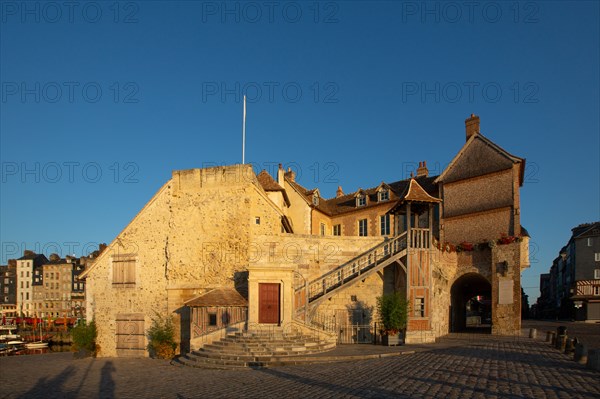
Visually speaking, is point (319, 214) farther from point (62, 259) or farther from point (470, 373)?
point (62, 259)

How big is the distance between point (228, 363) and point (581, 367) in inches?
464

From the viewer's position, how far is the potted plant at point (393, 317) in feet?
73.7

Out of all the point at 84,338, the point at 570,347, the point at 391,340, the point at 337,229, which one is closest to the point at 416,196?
the point at 391,340

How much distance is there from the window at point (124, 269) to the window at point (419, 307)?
49.3 ft

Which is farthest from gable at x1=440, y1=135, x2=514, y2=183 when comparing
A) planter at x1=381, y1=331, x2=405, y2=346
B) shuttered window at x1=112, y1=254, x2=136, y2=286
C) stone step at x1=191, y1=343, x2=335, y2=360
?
shuttered window at x1=112, y1=254, x2=136, y2=286

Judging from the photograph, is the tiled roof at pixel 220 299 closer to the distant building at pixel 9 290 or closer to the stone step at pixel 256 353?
the stone step at pixel 256 353

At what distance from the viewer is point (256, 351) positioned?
19.1 m

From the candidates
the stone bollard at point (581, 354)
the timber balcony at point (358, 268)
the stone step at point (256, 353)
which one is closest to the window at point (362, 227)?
the timber balcony at point (358, 268)

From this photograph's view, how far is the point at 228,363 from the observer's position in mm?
18328

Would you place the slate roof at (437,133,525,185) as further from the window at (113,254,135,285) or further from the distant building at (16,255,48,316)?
the distant building at (16,255,48,316)

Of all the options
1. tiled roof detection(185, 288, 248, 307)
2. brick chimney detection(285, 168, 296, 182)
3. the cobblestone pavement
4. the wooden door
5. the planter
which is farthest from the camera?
brick chimney detection(285, 168, 296, 182)

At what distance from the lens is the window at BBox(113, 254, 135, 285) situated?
88.5ft

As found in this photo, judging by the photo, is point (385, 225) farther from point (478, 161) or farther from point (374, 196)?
point (478, 161)

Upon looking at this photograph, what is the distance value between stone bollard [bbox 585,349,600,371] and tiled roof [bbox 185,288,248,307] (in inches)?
540
